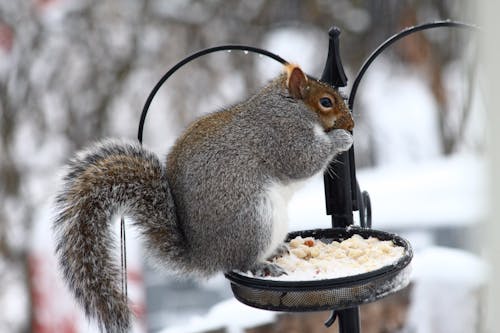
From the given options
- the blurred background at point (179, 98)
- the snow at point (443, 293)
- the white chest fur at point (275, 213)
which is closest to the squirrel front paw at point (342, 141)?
the white chest fur at point (275, 213)

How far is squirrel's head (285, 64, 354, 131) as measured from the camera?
1.09 m

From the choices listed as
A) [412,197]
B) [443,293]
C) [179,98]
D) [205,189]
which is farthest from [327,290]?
[179,98]

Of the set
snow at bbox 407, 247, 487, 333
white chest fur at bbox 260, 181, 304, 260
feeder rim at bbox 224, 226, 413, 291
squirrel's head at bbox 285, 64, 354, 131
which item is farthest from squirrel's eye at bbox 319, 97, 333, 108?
snow at bbox 407, 247, 487, 333

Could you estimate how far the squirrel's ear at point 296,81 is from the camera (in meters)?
1.08

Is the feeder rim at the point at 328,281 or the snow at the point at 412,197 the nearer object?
the feeder rim at the point at 328,281

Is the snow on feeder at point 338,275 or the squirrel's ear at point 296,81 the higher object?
the squirrel's ear at point 296,81

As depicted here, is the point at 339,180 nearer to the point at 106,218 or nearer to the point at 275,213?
Answer: the point at 275,213

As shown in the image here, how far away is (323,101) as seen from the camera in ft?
3.59

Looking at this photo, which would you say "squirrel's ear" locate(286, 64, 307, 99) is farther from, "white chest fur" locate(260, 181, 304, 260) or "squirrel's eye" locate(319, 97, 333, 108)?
"white chest fur" locate(260, 181, 304, 260)

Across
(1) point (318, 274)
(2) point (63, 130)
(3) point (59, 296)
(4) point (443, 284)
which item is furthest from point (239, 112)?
(2) point (63, 130)

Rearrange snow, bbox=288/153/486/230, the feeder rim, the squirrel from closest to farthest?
the feeder rim
the squirrel
snow, bbox=288/153/486/230

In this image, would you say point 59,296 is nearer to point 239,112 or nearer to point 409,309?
point 409,309

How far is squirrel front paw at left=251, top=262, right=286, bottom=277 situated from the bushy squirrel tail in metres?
0.12

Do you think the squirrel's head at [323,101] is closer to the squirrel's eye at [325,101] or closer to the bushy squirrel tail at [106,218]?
the squirrel's eye at [325,101]
